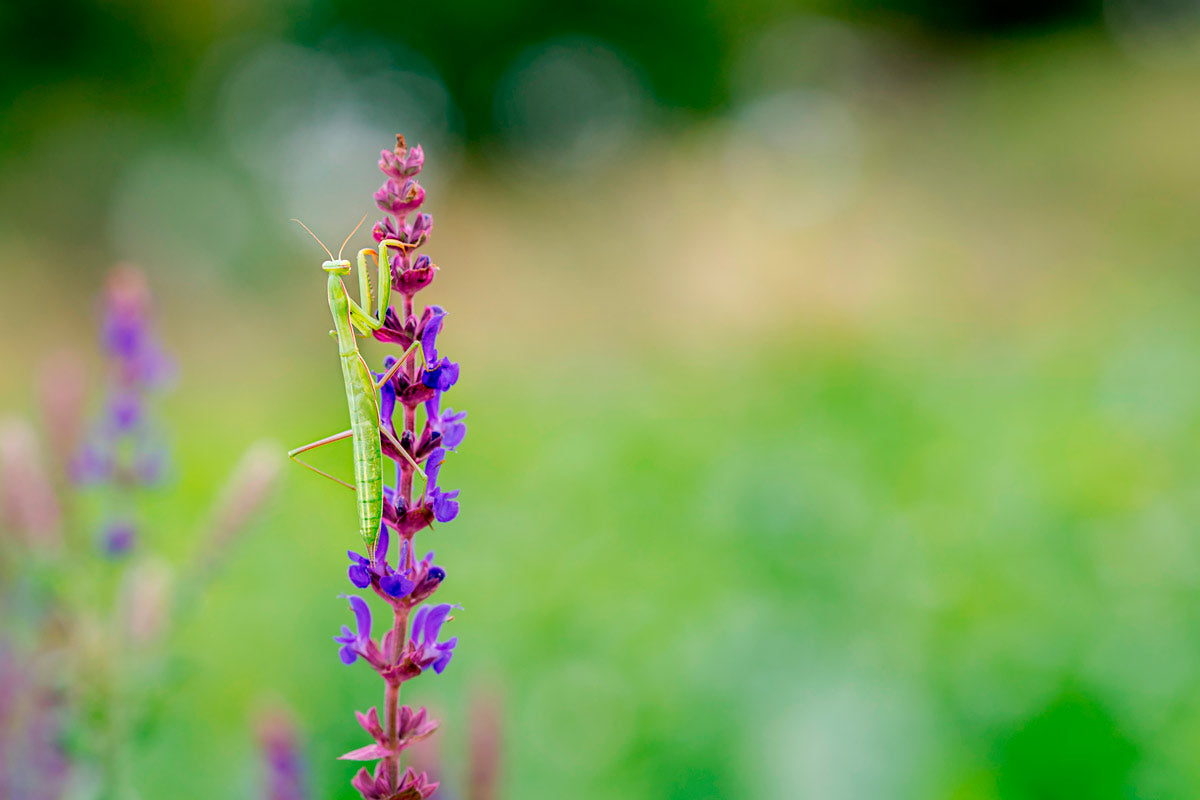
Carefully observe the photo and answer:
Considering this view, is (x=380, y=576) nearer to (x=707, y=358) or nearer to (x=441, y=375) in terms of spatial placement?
(x=441, y=375)

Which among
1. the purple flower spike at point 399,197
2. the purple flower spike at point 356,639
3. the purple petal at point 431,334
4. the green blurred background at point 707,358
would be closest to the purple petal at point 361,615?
the purple flower spike at point 356,639

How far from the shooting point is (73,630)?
1.50m

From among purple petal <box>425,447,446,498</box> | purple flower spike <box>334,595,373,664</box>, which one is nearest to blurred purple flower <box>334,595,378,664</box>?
purple flower spike <box>334,595,373,664</box>

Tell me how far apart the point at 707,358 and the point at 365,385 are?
894cm

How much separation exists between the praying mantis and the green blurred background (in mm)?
960

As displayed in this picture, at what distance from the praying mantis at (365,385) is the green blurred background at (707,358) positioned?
3.15ft

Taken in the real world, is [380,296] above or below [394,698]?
above

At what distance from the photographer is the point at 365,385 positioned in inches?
36.3

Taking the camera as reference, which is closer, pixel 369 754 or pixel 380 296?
pixel 369 754

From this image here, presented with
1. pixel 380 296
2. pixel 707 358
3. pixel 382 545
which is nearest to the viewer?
pixel 382 545

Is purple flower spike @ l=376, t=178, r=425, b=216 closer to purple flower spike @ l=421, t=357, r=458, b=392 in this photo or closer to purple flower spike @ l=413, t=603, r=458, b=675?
purple flower spike @ l=421, t=357, r=458, b=392

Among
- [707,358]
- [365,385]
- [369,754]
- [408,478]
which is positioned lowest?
[369,754]

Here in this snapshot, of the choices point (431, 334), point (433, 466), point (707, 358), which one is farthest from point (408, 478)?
point (707, 358)

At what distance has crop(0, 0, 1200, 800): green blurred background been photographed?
9.35 feet
